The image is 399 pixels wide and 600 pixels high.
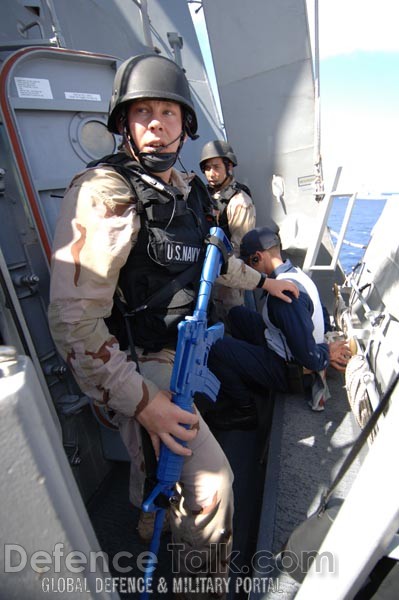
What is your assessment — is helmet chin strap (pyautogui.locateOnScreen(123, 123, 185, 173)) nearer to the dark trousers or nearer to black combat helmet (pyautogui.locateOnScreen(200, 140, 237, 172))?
the dark trousers

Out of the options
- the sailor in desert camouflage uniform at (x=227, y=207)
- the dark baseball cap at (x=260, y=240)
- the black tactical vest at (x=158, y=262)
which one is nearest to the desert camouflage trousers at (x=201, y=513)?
the black tactical vest at (x=158, y=262)

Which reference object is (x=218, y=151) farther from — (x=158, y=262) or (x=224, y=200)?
(x=158, y=262)

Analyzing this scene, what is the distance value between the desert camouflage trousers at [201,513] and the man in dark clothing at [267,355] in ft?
3.28

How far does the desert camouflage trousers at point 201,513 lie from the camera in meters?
1.28

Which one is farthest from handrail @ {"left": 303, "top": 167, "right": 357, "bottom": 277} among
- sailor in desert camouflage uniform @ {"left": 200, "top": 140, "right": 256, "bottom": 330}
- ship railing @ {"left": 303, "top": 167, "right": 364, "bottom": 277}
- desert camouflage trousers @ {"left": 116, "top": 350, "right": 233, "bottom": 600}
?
desert camouflage trousers @ {"left": 116, "top": 350, "right": 233, "bottom": 600}

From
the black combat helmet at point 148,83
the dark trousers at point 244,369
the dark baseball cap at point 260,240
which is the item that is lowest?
the dark trousers at point 244,369

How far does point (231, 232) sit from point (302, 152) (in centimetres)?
147

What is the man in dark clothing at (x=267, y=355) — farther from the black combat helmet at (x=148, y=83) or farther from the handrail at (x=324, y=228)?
the black combat helmet at (x=148, y=83)

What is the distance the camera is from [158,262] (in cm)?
132

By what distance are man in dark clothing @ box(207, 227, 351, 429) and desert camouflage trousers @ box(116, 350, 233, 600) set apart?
3.28 feet

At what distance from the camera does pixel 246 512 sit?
1829 mm

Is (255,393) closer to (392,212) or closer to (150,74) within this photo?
(392,212)

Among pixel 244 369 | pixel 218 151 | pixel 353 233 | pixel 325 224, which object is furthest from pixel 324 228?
pixel 353 233

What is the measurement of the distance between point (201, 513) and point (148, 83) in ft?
5.45
